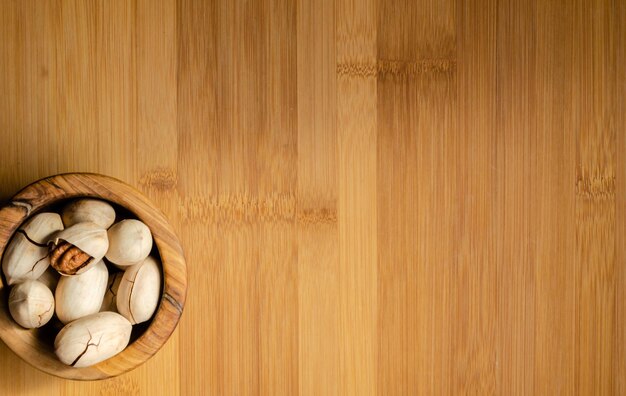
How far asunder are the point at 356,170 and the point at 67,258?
48cm

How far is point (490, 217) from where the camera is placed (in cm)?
104

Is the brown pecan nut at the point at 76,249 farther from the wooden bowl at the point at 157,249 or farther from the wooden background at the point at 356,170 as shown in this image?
the wooden background at the point at 356,170

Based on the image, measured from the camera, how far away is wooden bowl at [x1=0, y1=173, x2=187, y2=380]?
0.72m

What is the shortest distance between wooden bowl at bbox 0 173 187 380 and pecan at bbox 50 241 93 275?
0.06 meters

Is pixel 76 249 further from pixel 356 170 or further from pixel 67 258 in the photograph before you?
pixel 356 170

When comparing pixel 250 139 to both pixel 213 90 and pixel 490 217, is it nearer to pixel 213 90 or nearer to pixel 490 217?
pixel 213 90

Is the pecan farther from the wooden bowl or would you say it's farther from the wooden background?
the wooden background

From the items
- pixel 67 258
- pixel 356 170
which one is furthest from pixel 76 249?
pixel 356 170

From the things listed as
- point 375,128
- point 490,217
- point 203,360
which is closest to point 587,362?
point 490,217

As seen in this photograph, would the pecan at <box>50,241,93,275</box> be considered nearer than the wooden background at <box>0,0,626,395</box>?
Yes

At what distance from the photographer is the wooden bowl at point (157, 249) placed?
2.36ft

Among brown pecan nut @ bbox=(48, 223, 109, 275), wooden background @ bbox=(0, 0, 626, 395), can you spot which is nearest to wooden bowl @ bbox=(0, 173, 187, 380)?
brown pecan nut @ bbox=(48, 223, 109, 275)

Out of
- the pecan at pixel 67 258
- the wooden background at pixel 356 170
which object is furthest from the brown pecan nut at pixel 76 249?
the wooden background at pixel 356 170

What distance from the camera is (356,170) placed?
1.00 m
